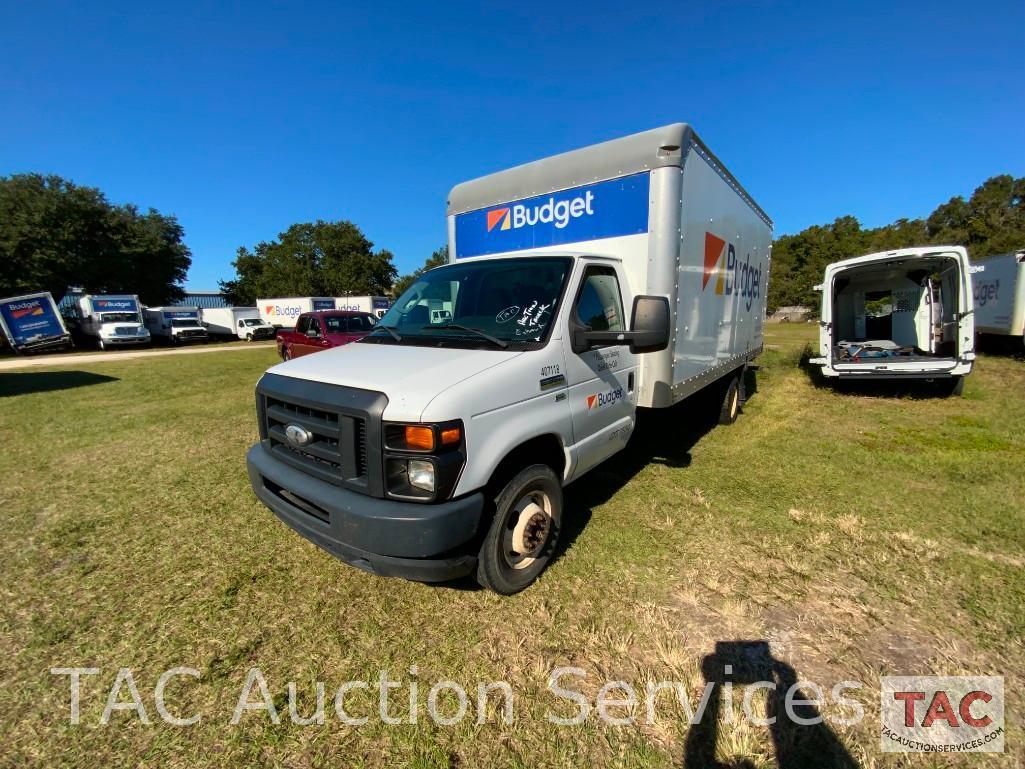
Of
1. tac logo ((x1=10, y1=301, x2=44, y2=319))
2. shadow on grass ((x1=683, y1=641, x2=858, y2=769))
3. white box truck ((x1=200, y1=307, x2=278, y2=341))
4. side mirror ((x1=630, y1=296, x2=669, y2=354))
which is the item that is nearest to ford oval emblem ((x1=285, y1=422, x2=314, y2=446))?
side mirror ((x1=630, y1=296, x2=669, y2=354))

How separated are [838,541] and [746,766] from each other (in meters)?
2.30

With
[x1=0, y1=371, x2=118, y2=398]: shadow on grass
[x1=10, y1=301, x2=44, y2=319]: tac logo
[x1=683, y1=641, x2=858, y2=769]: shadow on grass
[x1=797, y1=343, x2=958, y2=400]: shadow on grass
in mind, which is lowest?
[x1=683, y1=641, x2=858, y2=769]: shadow on grass

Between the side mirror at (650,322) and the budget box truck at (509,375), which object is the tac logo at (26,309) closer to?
the budget box truck at (509,375)

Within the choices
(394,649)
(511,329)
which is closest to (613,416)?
(511,329)

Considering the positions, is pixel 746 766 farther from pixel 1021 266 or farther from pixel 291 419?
pixel 1021 266

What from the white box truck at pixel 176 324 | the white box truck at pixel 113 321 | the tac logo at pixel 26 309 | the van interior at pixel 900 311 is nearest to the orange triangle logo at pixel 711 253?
the van interior at pixel 900 311

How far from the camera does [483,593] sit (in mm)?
2945

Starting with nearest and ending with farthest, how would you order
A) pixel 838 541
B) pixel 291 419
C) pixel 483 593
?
pixel 291 419 → pixel 483 593 → pixel 838 541

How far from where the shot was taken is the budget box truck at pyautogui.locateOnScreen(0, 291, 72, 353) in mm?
23016

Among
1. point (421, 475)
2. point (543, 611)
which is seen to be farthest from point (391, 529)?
point (543, 611)

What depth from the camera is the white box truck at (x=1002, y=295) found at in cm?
1172

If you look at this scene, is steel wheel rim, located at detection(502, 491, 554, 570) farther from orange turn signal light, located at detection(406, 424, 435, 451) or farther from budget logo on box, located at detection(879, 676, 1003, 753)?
budget logo on box, located at detection(879, 676, 1003, 753)

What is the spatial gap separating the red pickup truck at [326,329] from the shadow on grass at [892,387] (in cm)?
1088

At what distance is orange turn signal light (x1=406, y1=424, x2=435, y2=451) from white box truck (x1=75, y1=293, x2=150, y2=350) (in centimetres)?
3403
